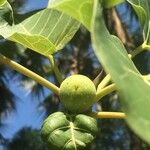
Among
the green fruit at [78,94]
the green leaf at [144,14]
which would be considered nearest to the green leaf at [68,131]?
the green fruit at [78,94]

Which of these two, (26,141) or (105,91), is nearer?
(105,91)

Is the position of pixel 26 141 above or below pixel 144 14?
below

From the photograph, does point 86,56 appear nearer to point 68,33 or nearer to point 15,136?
point 15,136

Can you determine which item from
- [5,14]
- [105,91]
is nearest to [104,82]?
[105,91]

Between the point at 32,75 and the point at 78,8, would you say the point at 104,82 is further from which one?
the point at 78,8

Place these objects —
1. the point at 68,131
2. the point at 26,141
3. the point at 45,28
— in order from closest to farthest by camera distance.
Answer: the point at 68,131, the point at 45,28, the point at 26,141

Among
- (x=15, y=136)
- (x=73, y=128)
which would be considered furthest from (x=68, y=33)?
(x=15, y=136)

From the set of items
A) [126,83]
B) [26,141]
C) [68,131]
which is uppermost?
[126,83]
